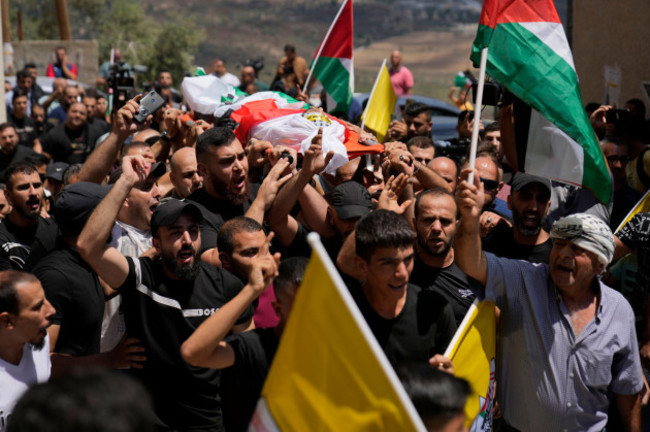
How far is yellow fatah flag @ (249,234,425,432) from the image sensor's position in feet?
8.86

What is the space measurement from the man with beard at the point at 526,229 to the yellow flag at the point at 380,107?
2768mm

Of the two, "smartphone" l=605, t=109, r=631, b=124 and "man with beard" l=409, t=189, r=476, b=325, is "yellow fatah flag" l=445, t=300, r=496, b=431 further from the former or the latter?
"smartphone" l=605, t=109, r=631, b=124

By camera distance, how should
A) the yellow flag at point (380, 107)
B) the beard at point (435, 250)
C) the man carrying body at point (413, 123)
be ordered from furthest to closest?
the man carrying body at point (413, 123)
the yellow flag at point (380, 107)
the beard at point (435, 250)

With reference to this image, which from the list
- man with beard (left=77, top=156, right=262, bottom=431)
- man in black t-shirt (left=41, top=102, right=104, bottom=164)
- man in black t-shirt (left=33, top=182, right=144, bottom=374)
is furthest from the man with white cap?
man in black t-shirt (left=41, top=102, right=104, bottom=164)

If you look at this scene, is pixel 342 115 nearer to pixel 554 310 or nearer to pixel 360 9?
pixel 554 310

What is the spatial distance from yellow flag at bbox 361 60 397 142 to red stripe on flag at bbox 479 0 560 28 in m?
3.22

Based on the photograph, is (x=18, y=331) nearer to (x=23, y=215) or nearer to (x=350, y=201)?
(x=350, y=201)

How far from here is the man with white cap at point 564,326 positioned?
417 cm

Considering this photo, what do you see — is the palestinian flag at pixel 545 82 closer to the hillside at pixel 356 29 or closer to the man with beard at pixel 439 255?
the man with beard at pixel 439 255

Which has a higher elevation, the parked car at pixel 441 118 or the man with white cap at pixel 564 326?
the man with white cap at pixel 564 326

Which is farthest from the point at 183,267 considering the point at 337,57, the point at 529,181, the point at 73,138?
the point at 73,138

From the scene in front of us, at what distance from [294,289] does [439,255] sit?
1.01 metres

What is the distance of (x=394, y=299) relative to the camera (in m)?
3.91

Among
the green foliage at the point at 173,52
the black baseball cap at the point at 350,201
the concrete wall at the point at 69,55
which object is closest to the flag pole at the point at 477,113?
the black baseball cap at the point at 350,201
